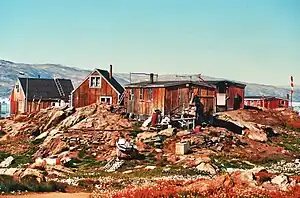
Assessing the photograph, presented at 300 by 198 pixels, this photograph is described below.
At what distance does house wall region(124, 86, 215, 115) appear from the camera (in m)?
53.9

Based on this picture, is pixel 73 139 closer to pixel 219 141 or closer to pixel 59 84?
pixel 219 141

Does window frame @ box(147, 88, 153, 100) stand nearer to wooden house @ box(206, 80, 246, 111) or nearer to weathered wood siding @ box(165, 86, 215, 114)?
weathered wood siding @ box(165, 86, 215, 114)

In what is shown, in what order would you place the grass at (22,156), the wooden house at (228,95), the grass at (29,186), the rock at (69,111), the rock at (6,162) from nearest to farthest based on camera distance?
the grass at (29,186), the rock at (6,162), the grass at (22,156), the rock at (69,111), the wooden house at (228,95)

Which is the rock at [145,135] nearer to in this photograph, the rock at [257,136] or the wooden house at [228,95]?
the rock at [257,136]

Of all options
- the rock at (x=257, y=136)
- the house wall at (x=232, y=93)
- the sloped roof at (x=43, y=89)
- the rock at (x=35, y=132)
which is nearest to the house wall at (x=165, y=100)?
the rock at (x=257, y=136)

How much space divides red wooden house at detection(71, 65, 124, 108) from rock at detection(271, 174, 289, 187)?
42.2 m

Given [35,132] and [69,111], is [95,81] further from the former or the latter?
[35,132]

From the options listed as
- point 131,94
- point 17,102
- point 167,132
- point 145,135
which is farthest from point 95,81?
point 167,132

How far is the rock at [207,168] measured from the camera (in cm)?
3367

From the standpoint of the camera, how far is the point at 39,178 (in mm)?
27609

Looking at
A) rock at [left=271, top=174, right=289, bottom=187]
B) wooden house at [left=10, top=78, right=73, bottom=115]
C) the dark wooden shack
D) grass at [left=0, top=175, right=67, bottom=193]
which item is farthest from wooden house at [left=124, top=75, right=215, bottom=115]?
grass at [left=0, top=175, right=67, bottom=193]

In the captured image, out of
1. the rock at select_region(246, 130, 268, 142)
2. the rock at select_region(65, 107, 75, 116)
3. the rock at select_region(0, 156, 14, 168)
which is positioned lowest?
the rock at select_region(0, 156, 14, 168)

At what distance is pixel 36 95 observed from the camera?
82125mm

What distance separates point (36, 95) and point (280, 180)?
6358 centimetres
